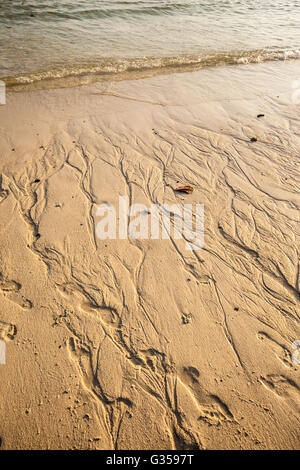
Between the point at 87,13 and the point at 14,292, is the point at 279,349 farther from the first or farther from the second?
the point at 87,13

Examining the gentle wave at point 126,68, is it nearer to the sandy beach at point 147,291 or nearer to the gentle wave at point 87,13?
the sandy beach at point 147,291

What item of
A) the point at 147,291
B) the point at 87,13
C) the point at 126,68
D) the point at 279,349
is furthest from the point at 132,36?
the point at 279,349

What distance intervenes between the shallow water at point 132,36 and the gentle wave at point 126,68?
0.03 meters

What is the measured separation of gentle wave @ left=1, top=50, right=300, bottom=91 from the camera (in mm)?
6617

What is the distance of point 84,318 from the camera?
2.64m

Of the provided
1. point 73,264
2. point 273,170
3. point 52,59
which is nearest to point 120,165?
point 73,264

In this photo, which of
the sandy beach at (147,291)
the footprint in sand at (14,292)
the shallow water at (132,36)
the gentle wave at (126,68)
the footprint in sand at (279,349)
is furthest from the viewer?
the shallow water at (132,36)

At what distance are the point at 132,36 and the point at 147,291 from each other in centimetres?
999

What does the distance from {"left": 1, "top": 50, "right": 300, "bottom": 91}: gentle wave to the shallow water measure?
28mm

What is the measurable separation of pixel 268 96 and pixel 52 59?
20.3 ft

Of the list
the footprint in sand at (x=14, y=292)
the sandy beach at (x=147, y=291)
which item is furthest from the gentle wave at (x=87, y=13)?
the footprint in sand at (x=14, y=292)

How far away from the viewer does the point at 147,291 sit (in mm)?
2877

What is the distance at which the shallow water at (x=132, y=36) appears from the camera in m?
7.50

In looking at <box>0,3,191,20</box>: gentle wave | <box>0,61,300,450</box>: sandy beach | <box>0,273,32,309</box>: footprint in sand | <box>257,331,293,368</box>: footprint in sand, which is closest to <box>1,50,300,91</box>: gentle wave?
<box>0,61,300,450</box>: sandy beach
